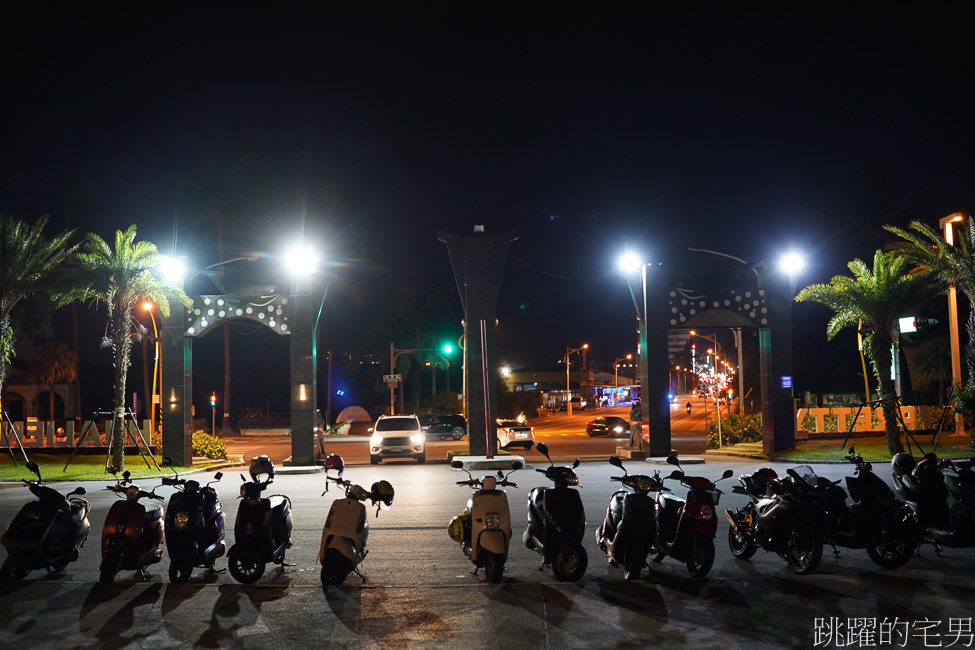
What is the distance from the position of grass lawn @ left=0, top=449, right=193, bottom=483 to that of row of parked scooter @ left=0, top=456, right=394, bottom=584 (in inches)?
566

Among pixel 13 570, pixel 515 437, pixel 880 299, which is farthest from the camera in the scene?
pixel 515 437

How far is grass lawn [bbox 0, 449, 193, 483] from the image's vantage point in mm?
24072

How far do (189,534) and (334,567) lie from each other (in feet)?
5.30

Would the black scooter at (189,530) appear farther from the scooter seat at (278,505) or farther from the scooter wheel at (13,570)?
the scooter wheel at (13,570)

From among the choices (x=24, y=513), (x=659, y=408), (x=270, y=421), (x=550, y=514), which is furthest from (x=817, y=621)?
(x=270, y=421)

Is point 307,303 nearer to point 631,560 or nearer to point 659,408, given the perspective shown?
point 659,408

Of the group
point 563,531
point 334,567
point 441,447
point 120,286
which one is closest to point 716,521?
point 563,531

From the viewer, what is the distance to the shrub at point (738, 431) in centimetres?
3388

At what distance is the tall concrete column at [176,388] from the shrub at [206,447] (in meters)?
2.62

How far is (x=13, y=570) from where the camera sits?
953 cm

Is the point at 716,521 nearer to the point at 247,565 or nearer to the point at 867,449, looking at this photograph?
the point at 247,565

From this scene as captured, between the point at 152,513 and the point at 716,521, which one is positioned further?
the point at 152,513

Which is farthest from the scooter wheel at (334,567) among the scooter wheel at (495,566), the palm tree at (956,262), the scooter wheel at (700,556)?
the palm tree at (956,262)

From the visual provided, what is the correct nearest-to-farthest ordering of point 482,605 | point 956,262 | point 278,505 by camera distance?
point 482,605, point 278,505, point 956,262
